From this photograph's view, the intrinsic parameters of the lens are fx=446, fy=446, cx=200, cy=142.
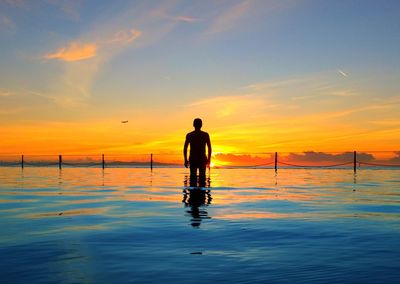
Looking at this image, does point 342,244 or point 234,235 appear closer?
point 342,244

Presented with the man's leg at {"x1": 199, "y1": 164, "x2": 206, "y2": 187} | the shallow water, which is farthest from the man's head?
the shallow water

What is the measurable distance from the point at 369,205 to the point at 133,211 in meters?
4.15

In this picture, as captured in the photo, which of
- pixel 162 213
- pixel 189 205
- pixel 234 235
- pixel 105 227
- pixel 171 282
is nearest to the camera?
pixel 171 282

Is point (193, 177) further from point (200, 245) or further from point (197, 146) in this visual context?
point (200, 245)

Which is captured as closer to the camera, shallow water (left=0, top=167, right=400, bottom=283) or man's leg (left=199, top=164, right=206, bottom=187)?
shallow water (left=0, top=167, right=400, bottom=283)

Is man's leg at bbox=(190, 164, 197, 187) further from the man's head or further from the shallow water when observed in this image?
the shallow water

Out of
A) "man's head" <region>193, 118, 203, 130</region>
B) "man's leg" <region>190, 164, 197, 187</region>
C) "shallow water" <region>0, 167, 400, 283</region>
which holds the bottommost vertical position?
"shallow water" <region>0, 167, 400, 283</region>

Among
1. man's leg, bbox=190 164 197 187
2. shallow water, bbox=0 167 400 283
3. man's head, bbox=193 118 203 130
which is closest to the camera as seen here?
shallow water, bbox=0 167 400 283

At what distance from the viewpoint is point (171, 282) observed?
278 centimetres

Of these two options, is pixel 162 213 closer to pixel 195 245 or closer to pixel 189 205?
pixel 189 205

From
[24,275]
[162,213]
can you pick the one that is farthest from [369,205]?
[24,275]

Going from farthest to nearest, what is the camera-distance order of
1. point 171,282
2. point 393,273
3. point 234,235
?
point 234,235 → point 393,273 → point 171,282

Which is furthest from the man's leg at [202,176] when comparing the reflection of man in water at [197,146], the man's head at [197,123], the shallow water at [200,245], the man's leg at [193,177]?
the shallow water at [200,245]

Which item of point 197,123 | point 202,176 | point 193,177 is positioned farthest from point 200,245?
point 193,177
